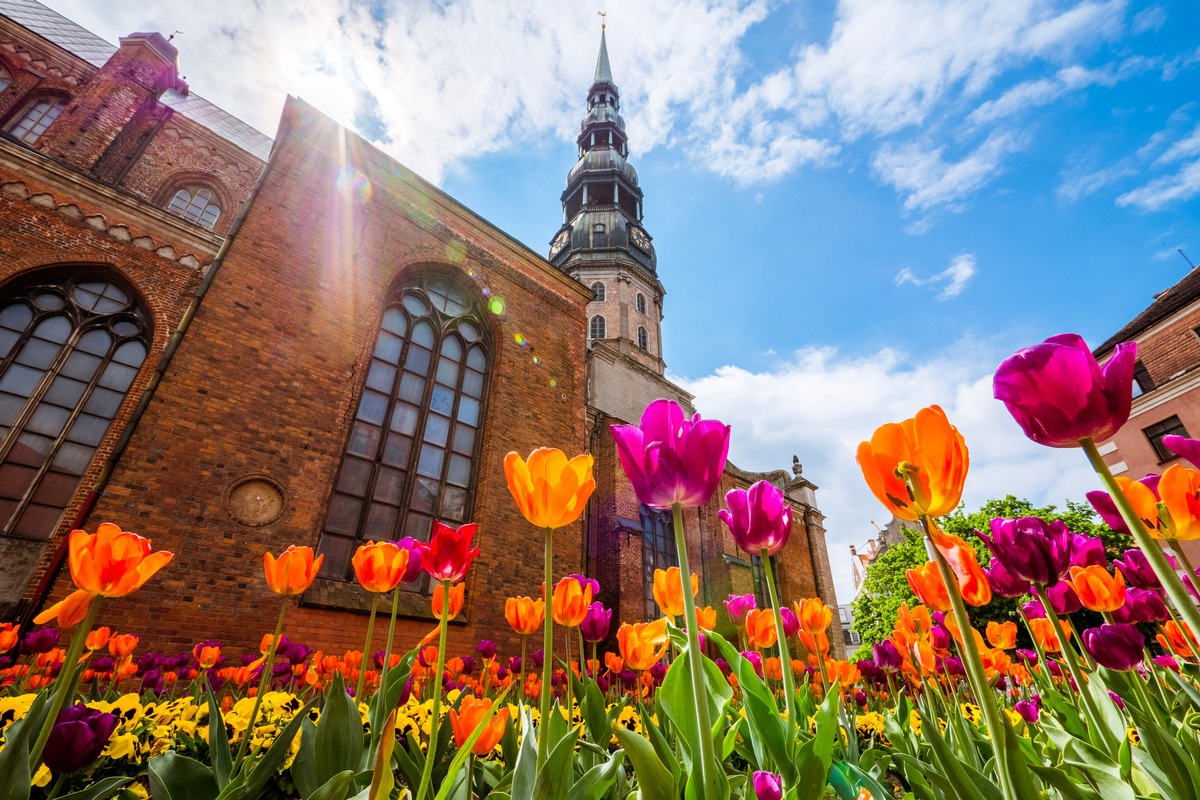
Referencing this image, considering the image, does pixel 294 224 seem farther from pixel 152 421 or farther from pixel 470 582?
pixel 470 582

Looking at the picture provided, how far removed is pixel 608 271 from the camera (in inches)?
875

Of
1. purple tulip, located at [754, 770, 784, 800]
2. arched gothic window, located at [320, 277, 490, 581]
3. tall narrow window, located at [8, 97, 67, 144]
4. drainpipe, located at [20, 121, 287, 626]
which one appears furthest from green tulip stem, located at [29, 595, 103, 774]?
tall narrow window, located at [8, 97, 67, 144]

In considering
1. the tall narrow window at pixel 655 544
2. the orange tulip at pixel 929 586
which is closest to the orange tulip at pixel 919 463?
the orange tulip at pixel 929 586

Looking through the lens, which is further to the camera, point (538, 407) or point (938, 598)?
point (538, 407)

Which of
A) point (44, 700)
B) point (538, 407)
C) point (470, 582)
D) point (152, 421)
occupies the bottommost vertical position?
point (44, 700)

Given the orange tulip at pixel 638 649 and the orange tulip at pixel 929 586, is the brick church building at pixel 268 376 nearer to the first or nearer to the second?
the orange tulip at pixel 638 649

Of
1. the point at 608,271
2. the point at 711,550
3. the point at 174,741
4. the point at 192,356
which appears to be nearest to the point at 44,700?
the point at 174,741

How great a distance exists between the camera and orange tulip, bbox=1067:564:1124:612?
1649mm

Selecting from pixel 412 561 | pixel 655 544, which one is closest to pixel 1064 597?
pixel 412 561

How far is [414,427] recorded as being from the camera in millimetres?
7906

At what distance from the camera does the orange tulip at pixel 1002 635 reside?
7.15 feet

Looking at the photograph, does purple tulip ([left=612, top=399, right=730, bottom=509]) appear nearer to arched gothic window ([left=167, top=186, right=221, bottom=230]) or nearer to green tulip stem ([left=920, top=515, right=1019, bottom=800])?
green tulip stem ([left=920, top=515, right=1019, bottom=800])

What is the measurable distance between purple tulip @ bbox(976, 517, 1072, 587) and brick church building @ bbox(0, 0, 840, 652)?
6393mm

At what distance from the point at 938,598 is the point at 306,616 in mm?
6286
